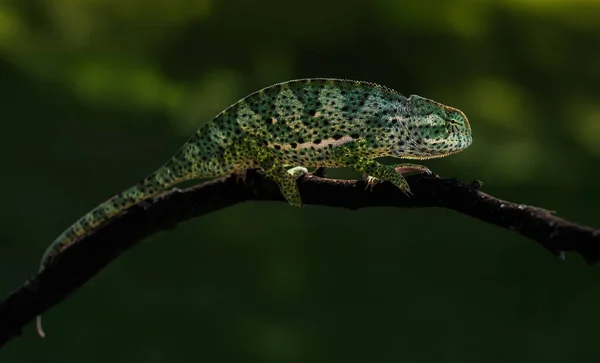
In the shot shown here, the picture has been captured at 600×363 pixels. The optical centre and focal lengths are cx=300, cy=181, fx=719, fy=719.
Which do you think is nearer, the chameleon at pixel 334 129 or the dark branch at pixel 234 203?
the dark branch at pixel 234 203

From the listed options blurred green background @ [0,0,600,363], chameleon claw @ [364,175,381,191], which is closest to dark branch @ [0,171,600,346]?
chameleon claw @ [364,175,381,191]

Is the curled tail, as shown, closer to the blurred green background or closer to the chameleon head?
the chameleon head

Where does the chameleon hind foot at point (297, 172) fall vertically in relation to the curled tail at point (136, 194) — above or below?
below

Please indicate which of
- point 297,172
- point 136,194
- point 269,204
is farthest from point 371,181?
point 269,204

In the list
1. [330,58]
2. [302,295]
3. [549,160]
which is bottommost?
[302,295]

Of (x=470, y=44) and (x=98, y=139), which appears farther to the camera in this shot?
(x=98, y=139)

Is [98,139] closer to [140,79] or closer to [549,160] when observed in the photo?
[140,79]

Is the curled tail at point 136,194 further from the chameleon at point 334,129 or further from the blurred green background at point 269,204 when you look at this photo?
the blurred green background at point 269,204

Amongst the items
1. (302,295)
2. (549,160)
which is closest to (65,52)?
(302,295)

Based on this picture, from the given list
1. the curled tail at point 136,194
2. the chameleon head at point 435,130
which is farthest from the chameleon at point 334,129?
the curled tail at point 136,194
